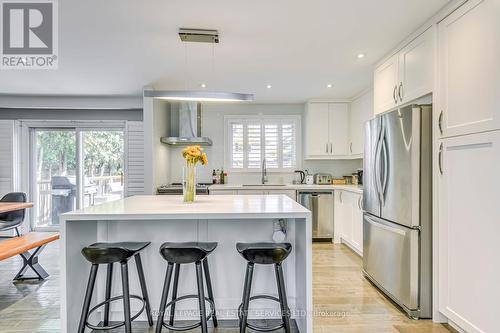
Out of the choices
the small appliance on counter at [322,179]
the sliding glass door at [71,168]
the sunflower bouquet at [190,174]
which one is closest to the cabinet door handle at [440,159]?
the sunflower bouquet at [190,174]

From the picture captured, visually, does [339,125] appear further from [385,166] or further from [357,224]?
[385,166]

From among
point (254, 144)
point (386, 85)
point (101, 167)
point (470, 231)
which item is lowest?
point (470, 231)

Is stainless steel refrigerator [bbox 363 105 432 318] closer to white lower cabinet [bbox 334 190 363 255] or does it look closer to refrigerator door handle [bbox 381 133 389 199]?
refrigerator door handle [bbox 381 133 389 199]

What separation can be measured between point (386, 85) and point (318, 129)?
6.43ft

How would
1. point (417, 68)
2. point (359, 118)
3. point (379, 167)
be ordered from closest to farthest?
point (417, 68) < point (379, 167) < point (359, 118)

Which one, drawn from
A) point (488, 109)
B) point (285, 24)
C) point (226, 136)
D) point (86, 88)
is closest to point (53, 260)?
point (86, 88)

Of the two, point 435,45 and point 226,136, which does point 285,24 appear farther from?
point 226,136

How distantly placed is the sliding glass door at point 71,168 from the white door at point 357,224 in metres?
3.98

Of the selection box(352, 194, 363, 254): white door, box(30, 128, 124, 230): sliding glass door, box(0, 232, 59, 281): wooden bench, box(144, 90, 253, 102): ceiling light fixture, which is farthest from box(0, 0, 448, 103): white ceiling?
box(0, 232, 59, 281): wooden bench

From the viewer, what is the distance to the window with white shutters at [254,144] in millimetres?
5363

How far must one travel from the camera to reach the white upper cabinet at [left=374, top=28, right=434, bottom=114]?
93.5 inches

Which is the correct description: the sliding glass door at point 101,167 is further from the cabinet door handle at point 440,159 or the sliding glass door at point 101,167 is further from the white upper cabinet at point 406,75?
the cabinet door handle at point 440,159

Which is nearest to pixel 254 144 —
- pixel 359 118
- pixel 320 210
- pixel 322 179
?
pixel 322 179

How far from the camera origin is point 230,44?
2812 millimetres
